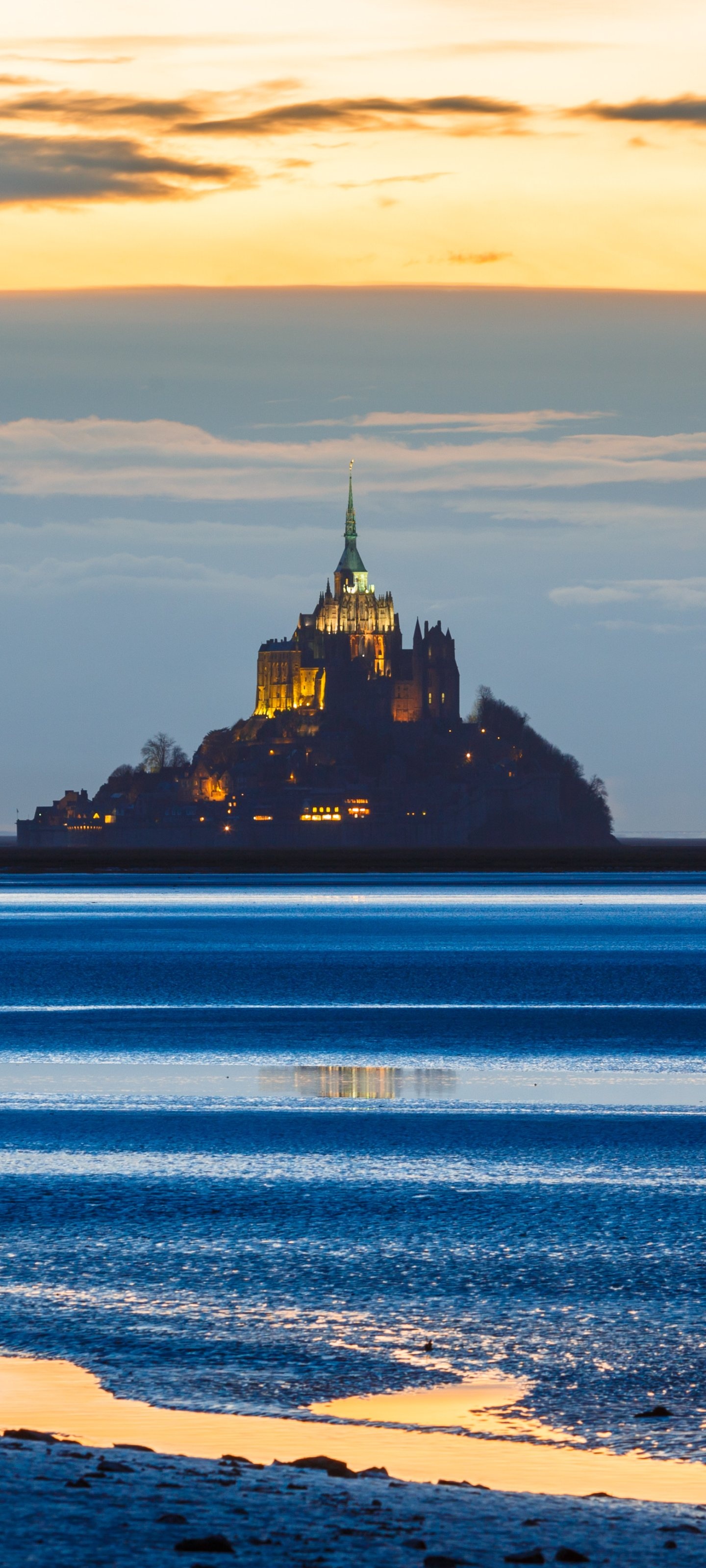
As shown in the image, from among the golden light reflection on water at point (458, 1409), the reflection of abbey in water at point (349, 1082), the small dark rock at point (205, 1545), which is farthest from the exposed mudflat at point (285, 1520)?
the reflection of abbey in water at point (349, 1082)

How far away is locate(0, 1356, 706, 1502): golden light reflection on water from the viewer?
22.0ft

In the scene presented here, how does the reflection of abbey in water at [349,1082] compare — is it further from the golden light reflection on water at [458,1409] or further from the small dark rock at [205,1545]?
the small dark rock at [205,1545]

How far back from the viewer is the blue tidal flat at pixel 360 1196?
8.26 metres

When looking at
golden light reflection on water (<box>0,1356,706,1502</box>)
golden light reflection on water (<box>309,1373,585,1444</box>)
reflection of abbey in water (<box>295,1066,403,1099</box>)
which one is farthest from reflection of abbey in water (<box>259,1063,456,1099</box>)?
golden light reflection on water (<box>0,1356,706,1502</box>)

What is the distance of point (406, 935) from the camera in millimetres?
60812

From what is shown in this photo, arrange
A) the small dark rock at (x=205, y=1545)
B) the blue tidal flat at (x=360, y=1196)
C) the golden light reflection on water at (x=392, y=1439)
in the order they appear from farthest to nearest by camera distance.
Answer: the blue tidal flat at (x=360, y=1196) → the golden light reflection on water at (x=392, y=1439) → the small dark rock at (x=205, y=1545)

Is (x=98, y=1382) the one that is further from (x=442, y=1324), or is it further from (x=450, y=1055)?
(x=450, y=1055)

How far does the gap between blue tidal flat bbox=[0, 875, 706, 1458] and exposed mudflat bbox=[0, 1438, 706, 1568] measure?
101 cm

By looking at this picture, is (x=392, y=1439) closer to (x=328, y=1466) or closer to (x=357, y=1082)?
(x=328, y=1466)

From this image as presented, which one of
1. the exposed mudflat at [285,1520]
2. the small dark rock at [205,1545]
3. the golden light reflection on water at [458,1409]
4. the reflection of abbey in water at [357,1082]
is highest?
the small dark rock at [205,1545]

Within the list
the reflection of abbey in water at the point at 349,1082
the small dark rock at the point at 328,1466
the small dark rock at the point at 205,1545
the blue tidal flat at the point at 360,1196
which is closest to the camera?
the small dark rock at the point at 205,1545

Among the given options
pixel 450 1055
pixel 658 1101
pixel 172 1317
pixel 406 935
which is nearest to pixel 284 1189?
pixel 172 1317

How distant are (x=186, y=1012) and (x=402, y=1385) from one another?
74.0ft

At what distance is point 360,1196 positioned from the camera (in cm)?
1264
